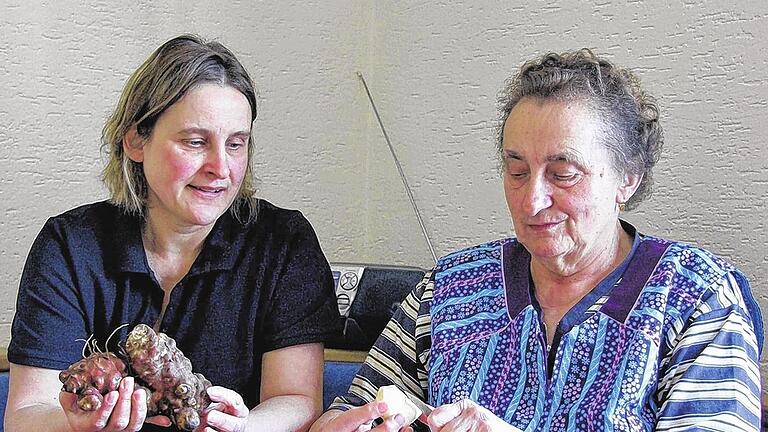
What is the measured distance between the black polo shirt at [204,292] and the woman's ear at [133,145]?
0.12 m

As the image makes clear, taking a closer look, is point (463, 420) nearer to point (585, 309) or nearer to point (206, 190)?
point (585, 309)

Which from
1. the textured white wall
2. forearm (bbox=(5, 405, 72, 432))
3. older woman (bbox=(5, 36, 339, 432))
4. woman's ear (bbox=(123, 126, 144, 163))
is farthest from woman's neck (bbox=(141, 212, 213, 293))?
the textured white wall

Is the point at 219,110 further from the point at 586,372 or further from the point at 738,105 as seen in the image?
the point at 738,105

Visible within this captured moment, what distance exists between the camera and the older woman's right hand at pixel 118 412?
1248 mm

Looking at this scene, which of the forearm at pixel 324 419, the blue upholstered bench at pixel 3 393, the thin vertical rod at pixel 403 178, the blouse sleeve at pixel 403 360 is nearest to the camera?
the forearm at pixel 324 419

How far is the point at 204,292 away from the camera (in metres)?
1.65

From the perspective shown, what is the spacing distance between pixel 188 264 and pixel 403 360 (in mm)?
419

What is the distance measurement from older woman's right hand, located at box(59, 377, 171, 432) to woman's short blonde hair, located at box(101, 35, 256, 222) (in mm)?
480

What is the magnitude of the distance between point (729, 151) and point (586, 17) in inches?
17.2

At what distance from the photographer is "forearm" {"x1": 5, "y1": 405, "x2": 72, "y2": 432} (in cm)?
144

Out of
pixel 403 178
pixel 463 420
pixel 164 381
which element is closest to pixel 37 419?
pixel 164 381

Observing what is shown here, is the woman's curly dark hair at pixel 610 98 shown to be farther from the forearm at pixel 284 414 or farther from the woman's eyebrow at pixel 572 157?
the forearm at pixel 284 414

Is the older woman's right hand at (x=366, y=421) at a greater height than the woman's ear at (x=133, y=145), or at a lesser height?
lesser

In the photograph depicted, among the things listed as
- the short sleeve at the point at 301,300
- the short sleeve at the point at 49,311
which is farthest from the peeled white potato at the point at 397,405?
the short sleeve at the point at 49,311
